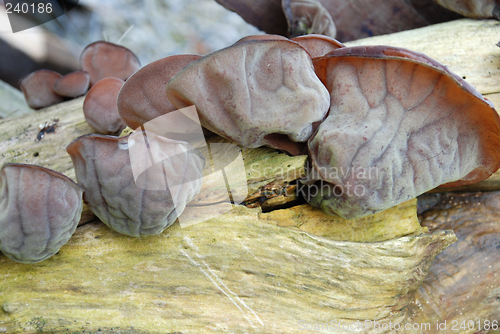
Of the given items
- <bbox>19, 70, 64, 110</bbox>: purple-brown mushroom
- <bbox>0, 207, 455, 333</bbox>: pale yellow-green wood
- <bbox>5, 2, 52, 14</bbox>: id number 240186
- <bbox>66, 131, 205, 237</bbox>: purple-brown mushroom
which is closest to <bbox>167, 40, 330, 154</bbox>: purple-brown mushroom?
<bbox>66, 131, 205, 237</bbox>: purple-brown mushroom

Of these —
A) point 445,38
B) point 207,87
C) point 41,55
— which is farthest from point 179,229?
point 41,55

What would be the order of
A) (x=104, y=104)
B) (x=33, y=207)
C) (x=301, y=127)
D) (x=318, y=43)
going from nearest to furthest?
(x=33, y=207)
(x=301, y=127)
(x=318, y=43)
(x=104, y=104)

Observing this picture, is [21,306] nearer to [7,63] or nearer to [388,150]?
[388,150]

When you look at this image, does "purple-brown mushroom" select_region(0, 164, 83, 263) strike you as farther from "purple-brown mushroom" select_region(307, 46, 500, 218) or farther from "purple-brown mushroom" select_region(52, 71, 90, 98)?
"purple-brown mushroom" select_region(52, 71, 90, 98)

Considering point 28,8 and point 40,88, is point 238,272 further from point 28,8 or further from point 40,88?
point 28,8

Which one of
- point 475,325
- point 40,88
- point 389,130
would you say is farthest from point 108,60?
point 475,325

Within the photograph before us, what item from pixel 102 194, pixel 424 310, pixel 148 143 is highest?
pixel 148 143

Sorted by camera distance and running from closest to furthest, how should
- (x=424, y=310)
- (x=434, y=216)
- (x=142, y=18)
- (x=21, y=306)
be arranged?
(x=21, y=306) < (x=424, y=310) < (x=434, y=216) < (x=142, y=18)
